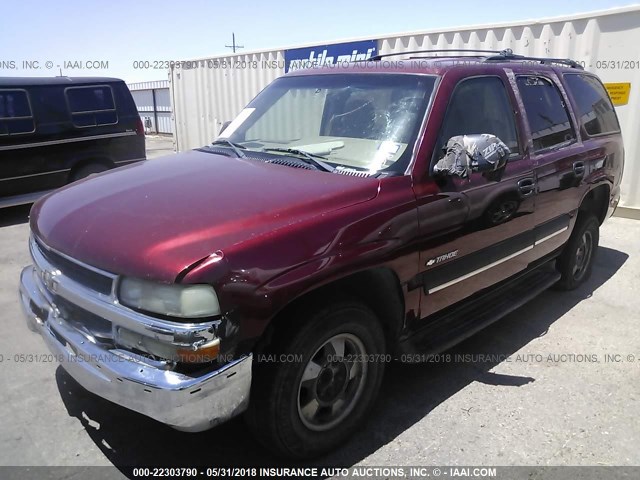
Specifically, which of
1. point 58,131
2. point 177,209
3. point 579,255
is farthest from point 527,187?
point 58,131

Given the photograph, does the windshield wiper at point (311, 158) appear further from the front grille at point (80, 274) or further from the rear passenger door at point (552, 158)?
the rear passenger door at point (552, 158)

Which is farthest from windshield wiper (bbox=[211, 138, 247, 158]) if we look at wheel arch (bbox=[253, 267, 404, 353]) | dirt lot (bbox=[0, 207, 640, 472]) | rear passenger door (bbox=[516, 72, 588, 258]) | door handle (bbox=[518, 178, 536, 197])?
rear passenger door (bbox=[516, 72, 588, 258])

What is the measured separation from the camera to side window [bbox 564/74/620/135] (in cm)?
458

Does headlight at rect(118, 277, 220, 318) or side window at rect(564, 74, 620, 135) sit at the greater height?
side window at rect(564, 74, 620, 135)

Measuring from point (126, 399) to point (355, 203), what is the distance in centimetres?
137

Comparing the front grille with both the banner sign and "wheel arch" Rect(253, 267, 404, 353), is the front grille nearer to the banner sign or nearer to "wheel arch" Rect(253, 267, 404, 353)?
"wheel arch" Rect(253, 267, 404, 353)

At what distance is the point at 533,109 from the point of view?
3.89m

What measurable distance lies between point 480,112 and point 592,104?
2058mm

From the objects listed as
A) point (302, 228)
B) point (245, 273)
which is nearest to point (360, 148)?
point (302, 228)

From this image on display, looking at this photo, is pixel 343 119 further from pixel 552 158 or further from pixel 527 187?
pixel 552 158

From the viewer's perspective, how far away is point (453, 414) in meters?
3.10

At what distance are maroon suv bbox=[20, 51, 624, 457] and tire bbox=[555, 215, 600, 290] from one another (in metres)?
0.75

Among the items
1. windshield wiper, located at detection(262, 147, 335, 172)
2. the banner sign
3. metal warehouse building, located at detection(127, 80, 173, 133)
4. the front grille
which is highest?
the banner sign

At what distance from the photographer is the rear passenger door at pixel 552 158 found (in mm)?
3832
